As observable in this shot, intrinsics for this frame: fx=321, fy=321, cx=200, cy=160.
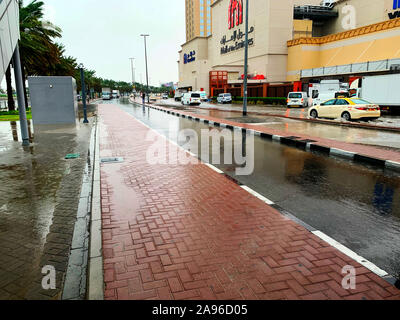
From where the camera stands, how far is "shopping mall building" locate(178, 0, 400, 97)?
3860cm

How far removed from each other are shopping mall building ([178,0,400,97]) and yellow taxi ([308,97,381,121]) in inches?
569

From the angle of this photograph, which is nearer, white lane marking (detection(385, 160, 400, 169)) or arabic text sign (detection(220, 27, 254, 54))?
white lane marking (detection(385, 160, 400, 169))

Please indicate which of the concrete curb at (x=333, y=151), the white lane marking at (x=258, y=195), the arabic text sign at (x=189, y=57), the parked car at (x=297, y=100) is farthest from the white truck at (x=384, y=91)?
the arabic text sign at (x=189, y=57)

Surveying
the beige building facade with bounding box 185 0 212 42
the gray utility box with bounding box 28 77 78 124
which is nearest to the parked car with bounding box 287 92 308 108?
the gray utility box with bounding box 28 77 78 124

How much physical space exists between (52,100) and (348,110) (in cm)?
1777

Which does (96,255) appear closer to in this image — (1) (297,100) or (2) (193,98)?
(1) (297,100)

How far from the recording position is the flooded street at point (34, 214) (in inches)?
141

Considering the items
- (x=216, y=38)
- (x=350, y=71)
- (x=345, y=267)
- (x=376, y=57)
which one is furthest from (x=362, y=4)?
(x=345, y=267)

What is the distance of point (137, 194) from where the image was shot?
6262 millimetres

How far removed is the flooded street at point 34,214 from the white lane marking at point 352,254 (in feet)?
10.9

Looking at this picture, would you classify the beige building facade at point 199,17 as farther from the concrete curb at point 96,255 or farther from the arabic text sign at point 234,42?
the concrete curb at point 96,255

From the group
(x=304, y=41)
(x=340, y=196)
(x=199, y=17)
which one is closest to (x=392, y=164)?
(x=340, y=196)

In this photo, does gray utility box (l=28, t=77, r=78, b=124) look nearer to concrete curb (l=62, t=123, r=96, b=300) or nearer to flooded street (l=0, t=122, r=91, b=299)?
flooded street (l=0, t=122, r=91, b=299)

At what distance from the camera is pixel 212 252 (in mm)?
3982
